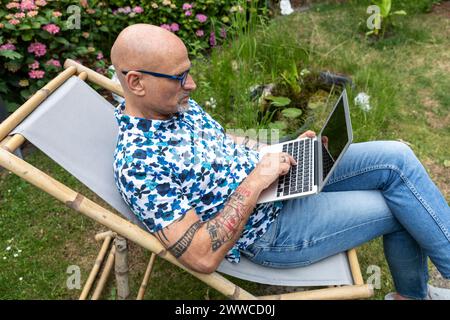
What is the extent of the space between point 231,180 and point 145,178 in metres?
0.40

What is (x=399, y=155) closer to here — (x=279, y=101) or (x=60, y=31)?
(x=279, y=101)

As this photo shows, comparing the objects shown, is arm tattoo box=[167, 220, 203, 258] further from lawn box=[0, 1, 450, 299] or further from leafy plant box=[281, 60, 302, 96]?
leafy plant box=[281, 60, 302, 96]

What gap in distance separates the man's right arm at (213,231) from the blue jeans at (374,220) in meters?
0.23

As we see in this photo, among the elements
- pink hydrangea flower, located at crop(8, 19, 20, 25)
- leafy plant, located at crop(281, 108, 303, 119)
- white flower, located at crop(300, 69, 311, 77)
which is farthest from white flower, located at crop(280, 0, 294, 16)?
pink hydrangea flower, located at crop(8, 19, 20, 25)

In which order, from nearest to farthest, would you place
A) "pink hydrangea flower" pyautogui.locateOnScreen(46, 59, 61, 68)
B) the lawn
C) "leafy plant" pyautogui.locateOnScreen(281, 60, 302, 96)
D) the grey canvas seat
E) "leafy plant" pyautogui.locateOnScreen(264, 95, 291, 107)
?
1. the grey canvas seat
2. the lawn
3. "pink hydrangea flower" pyautogui.locateOnScreen(46, 59, 61, 68)
4. "leafy plant" pyautogui.locateOnScreen(264, 95, 291, 107)
5. "leafy plant" pyautogui.locateOnScreen(281, 60, 302, 96)

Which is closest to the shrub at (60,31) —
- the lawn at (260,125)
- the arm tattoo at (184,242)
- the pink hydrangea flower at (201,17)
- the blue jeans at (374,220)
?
the pink hydrangea flower at (201,17)

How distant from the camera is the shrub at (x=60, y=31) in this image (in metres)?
3.05

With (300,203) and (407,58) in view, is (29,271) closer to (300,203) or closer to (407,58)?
(300,203)

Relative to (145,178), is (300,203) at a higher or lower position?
lower

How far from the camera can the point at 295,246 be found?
1798 mm

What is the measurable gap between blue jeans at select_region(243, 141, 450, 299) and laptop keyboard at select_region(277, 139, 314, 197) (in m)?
0.11

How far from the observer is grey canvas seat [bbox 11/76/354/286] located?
1677 millimetres
